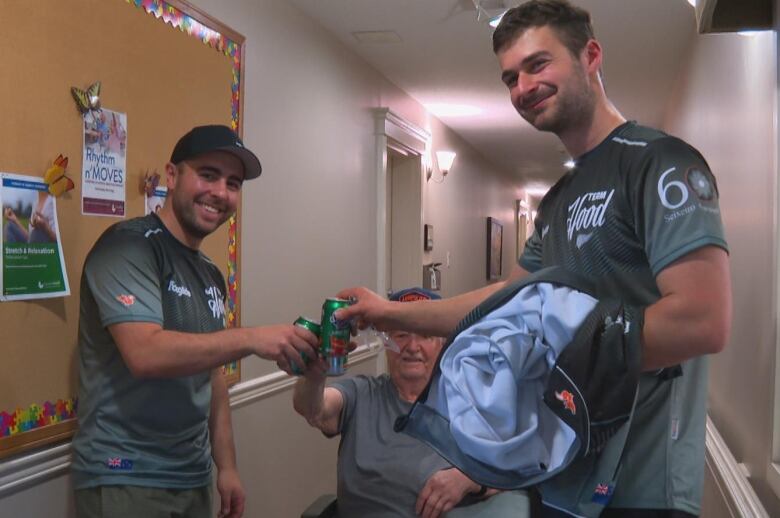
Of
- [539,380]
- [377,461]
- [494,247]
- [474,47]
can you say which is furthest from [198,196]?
[494,247]

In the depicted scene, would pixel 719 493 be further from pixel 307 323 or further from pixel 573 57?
pixel 573 57

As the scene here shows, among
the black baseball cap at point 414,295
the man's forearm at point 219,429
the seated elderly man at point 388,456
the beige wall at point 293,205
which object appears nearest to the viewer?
the seated elderly man at point 388,456

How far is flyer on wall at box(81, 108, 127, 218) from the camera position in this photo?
1.82 m

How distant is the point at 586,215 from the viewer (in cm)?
106

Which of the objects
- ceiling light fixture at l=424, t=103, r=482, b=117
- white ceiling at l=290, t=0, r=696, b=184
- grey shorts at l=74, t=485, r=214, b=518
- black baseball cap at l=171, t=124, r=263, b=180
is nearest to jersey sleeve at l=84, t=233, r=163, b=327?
black baseball cap at l=171, t=124, r=263, b=180

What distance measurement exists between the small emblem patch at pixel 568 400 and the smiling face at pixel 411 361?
45.2 inches

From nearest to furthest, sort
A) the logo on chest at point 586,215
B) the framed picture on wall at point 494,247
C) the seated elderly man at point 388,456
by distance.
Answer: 1. the logo on chest at point 586,215
2. the seated elderly man at point 388,456
3. the framed picture on wall at point 494,247

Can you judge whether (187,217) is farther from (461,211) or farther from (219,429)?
(461,211)

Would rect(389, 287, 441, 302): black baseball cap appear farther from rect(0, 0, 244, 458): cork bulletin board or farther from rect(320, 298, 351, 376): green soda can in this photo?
rect(0, 0, 244, 458): cork bulletin board

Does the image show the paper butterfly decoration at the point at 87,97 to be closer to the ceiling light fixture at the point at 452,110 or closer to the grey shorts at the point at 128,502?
the grey shorts at the point at 128,502

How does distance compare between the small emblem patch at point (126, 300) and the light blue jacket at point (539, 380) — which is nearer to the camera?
the light blue jacket at point (539, 380)

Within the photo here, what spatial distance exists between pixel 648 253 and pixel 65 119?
1479 mm

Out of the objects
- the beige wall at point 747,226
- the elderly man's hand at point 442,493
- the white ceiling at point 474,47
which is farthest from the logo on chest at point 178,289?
the white ceiling at point 474,47

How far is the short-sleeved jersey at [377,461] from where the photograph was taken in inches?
73.7
